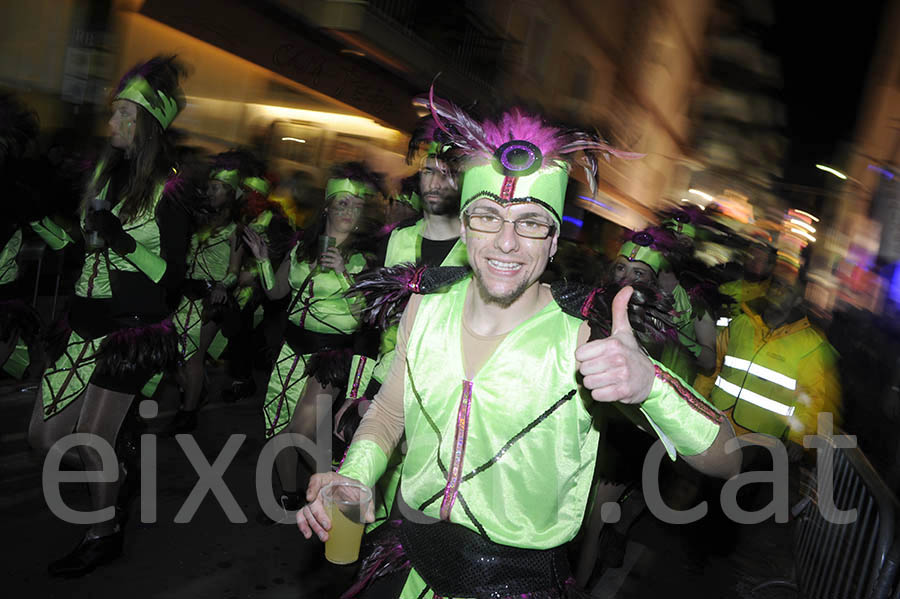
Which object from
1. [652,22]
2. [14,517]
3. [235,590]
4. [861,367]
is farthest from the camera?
[652,22]

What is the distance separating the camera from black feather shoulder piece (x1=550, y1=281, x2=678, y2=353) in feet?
7.23

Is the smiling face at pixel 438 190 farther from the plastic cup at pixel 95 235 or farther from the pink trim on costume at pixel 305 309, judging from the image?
the plastic cup at pixel 95 235

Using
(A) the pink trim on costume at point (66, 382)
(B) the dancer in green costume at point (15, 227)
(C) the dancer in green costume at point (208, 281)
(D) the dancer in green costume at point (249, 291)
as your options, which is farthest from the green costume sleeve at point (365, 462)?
(D) the dancer in green costume at point (249, 291)

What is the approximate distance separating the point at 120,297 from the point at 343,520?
8.11 ft

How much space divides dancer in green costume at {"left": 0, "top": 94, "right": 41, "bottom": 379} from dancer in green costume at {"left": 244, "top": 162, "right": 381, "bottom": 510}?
55.4 inches

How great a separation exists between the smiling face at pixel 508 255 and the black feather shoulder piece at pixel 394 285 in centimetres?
26

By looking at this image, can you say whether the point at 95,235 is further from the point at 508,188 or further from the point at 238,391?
the point at 238,391

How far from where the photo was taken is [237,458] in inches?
239

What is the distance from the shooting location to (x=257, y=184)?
7.85 meters

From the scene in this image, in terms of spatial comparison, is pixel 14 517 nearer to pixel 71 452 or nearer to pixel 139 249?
pixel 71 452

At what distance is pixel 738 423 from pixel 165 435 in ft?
14.9

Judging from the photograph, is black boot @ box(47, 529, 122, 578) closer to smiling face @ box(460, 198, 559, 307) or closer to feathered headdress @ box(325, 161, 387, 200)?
feathered headdress @ box(325, 161, 387, 200)

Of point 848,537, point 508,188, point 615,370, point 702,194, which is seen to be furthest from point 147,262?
point 702,194

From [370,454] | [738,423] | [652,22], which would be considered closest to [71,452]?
[370,454]
